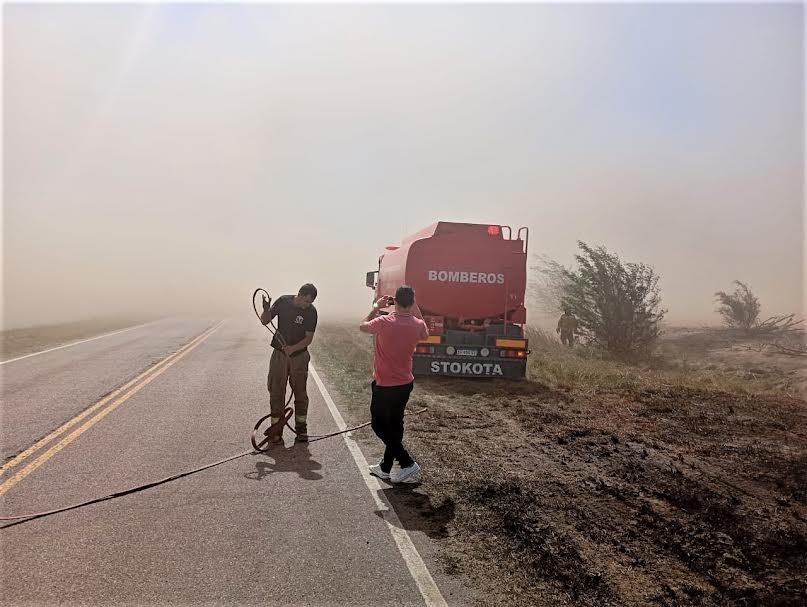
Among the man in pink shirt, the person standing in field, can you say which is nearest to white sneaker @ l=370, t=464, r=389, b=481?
the man in pink shirt

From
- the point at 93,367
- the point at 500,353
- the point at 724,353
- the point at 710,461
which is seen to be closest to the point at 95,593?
the point at 710,461

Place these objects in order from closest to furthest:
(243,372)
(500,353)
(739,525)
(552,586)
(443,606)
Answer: (443,606) → (552,586) → (739,525) → (500,353) → (243,372)

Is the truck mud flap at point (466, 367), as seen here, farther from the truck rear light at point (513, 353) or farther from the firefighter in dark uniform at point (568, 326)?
the firefighter in dark uniform at point (568, 326)

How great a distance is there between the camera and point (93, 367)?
12.7 meters

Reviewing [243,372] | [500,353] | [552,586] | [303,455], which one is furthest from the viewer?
[243,372]

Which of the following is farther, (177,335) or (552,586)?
(177,335)

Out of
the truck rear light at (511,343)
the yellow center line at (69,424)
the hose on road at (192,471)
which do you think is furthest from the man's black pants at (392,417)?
the truck rear light at (511,343)

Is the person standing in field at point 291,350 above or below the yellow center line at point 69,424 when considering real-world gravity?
above

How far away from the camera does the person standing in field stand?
688cm

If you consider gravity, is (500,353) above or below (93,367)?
above

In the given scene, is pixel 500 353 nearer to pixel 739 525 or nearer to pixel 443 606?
pixel 739 525

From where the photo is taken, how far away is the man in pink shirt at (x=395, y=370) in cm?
543

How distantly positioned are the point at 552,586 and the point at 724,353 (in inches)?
685

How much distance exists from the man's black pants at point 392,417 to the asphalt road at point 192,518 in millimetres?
411
